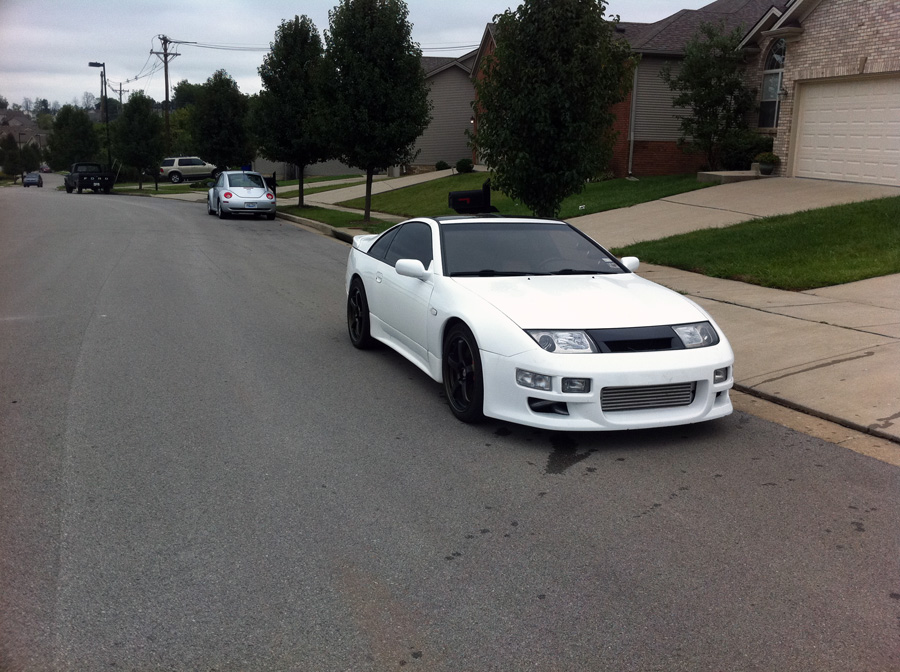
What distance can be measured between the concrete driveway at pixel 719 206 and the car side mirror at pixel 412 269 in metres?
9.13

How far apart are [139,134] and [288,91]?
2703 centimetres

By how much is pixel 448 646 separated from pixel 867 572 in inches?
76.4

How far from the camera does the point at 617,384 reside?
16.9ft

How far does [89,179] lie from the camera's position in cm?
4497

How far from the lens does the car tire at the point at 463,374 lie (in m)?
5.61

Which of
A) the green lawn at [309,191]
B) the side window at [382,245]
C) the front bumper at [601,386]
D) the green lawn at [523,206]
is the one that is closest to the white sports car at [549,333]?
the front bumper at [601,386]

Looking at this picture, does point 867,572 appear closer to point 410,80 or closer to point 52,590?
point 52,590

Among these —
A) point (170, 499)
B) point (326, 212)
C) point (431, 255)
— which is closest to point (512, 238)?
point (431, 255)

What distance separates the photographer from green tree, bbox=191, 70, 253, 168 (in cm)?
3669

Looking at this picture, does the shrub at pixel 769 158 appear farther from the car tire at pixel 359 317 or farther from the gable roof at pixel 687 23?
the car tire at pixel 359 317

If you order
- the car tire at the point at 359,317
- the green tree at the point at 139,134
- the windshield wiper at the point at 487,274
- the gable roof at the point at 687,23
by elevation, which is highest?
the gable roof at the point at 687,23

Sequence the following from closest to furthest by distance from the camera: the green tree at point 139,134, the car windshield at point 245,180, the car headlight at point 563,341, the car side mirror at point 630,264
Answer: the car headlight at point 563,341 < the car side mirror at point 630,264 < the car windshield at point 245,180 < the green tree at point 139,134

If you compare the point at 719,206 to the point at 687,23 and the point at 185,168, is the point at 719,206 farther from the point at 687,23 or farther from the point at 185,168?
the point at 185,168

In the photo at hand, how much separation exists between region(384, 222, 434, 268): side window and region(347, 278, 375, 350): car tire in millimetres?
577
